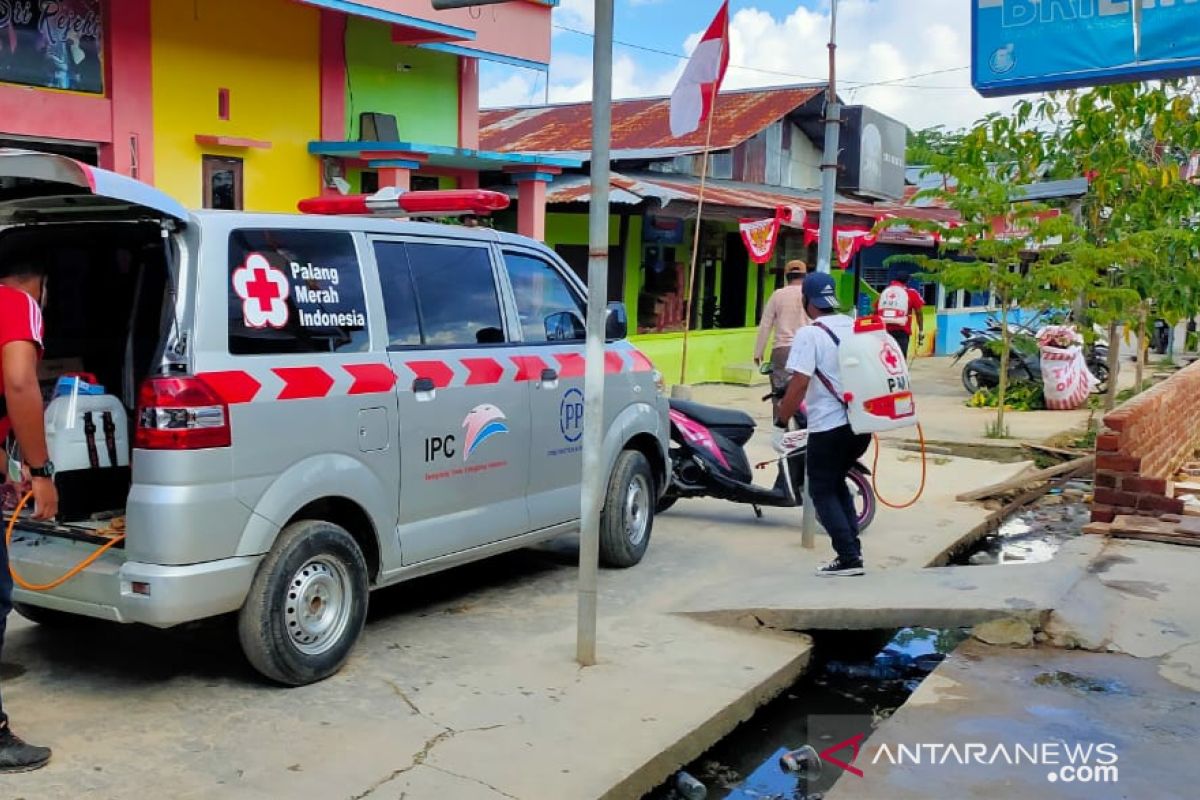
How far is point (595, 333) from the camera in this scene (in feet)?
17.5

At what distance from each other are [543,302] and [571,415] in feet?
2.14

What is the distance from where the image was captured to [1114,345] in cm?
1458

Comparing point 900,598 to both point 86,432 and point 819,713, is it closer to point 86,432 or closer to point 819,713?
point 819,713

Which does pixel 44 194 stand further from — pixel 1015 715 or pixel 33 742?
pixel 1015 715

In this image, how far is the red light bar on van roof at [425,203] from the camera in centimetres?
603

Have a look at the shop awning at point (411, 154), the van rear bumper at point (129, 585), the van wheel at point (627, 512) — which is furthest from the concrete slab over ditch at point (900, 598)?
the shop awning at point (411, 154)

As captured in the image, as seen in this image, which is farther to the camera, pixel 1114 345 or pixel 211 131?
pixel 1114 345

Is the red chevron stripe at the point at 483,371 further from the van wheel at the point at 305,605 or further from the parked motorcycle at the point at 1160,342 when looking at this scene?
the parked motorcycle at the point at 1160,342

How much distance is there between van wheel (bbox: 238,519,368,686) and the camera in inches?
188

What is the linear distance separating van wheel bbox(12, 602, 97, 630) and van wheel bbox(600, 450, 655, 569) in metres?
2.82

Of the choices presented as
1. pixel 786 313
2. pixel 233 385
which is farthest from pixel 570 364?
pixel 786 313

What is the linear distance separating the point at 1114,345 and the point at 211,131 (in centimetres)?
1059

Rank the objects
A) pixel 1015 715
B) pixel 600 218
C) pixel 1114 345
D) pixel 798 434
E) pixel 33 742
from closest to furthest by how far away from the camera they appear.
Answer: pixel 33 742 → pixel 1015 715 → pixel 600 218 → pixel 798 434 → pixel 1114 345

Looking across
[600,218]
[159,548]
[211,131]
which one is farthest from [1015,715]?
[211,131]
